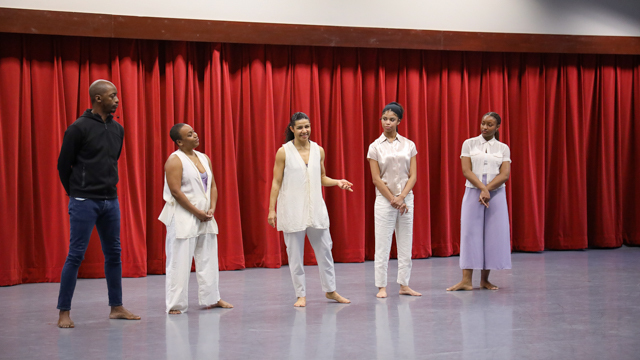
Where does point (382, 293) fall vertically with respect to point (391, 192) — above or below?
below

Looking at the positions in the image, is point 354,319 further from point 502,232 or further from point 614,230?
point 614,230

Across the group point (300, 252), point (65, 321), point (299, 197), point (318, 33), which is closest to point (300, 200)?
point (299, 197)

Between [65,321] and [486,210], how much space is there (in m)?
3.19

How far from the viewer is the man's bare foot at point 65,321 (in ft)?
12.4

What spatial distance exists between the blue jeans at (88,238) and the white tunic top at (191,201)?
0.37 meters

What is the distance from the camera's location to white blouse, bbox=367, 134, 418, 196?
15.2ft

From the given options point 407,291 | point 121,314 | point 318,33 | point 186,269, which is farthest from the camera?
point 318,33

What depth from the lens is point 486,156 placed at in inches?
189

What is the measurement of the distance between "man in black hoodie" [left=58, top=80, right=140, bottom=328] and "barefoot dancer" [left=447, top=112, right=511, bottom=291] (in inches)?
105

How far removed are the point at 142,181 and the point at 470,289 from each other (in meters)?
3.29

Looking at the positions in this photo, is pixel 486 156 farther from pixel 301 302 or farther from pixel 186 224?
pixel 186 224

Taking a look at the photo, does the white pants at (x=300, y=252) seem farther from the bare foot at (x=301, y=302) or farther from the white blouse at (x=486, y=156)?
the white blouse at (x=486, y=156)

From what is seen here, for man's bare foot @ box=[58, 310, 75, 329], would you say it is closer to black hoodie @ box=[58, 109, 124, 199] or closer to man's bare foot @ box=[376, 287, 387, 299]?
black hoodie @ box=[58, 109, 124, 199]

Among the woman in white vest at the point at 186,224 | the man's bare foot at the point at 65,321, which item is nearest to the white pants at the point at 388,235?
the woman in white vest at the point at 186,224
